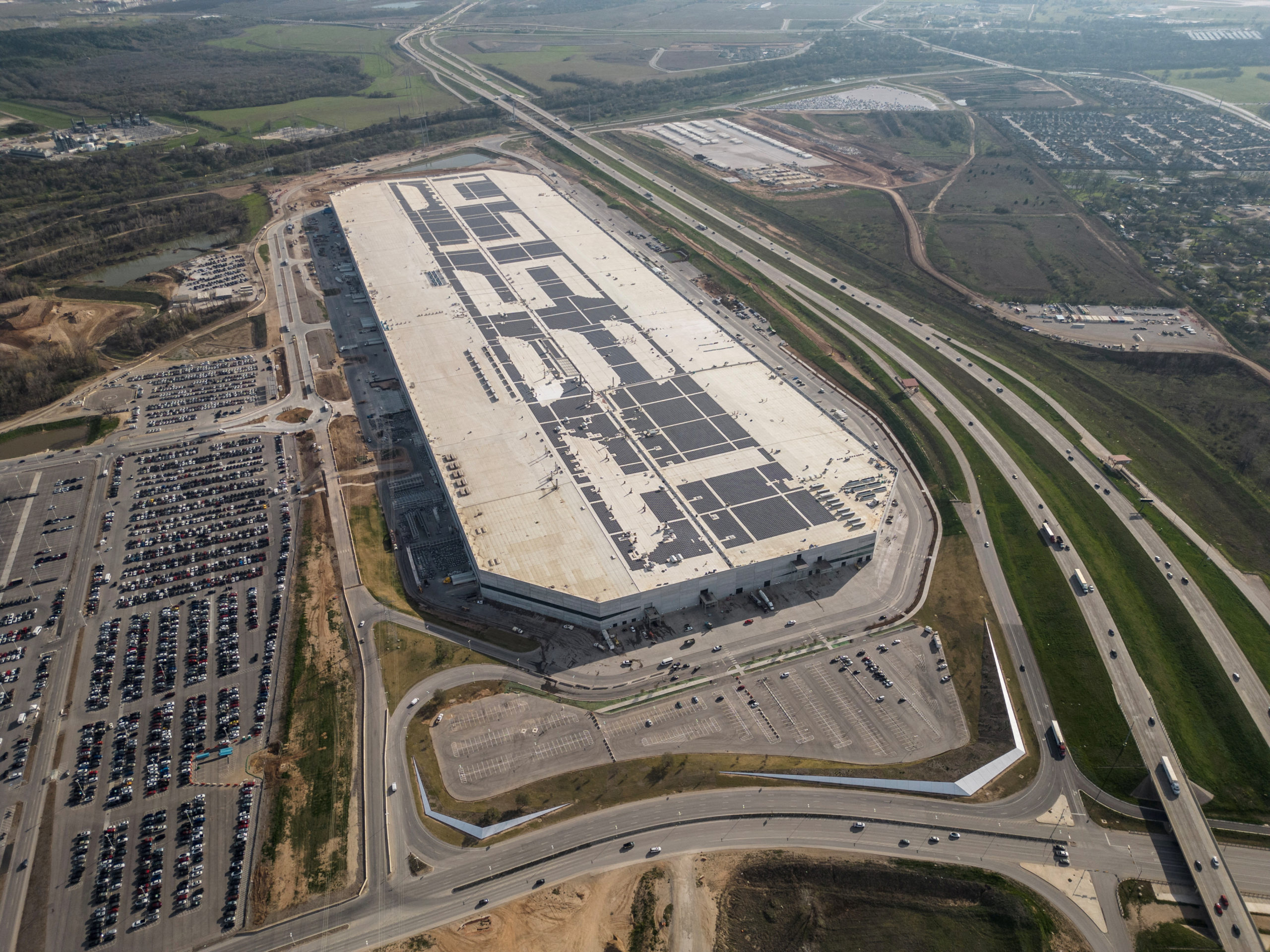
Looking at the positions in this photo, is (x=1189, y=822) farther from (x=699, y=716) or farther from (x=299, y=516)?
(x=299, y=516)

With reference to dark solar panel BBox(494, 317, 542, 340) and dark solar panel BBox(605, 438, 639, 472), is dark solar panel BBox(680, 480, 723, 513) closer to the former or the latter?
dark solar panel BBox(605, 438, 639, 472)

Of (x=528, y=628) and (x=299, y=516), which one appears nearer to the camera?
(x=528, y=628)

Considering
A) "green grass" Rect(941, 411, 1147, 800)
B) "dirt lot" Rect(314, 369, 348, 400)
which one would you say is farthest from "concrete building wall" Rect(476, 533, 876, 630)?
"dirt lot" Rect(314, 369, 348, 400)

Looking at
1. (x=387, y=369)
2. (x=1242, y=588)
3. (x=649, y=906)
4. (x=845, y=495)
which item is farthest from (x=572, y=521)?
(x=1242, y=588)

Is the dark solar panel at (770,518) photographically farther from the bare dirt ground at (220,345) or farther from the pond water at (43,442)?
the pond water at (43,442)

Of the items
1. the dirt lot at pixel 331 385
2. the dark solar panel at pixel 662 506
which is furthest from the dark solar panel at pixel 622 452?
the dirt lot at pixel 331 385

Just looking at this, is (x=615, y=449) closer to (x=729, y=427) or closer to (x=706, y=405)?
(x=729, y=427)
